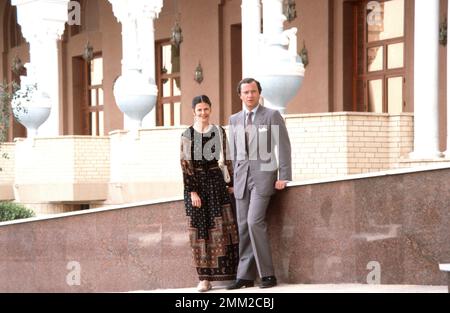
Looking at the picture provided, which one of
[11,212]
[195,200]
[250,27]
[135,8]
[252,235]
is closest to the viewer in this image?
[252,235]

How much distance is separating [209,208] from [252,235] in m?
0.39

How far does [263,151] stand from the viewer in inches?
271

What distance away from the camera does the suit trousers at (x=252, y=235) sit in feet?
22.5

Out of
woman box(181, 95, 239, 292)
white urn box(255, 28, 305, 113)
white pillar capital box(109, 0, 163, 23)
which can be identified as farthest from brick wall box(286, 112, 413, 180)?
white pillar capital box(109, 0, 163, 23)

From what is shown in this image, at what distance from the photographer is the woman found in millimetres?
6941

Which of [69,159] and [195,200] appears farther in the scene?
[69,159]

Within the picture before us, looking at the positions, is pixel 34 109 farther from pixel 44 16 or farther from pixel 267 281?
pixel 267 281

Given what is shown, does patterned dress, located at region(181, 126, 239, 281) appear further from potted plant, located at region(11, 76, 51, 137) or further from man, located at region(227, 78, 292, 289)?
potted plant, located at region(11, 76, 51, 137)

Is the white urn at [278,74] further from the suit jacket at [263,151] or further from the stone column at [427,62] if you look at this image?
the suit jacket at [263,151]

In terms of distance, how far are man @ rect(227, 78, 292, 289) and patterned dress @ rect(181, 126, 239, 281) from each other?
0.34 ft

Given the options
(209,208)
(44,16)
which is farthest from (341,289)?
(44,16)

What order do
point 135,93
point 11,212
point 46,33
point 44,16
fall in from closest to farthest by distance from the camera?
point 11,212 < point 135,93 < point 44,16 < point 46,33

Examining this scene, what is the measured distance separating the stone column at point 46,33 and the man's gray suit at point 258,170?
12.8m

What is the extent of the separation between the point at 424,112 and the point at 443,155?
2.07 ft
